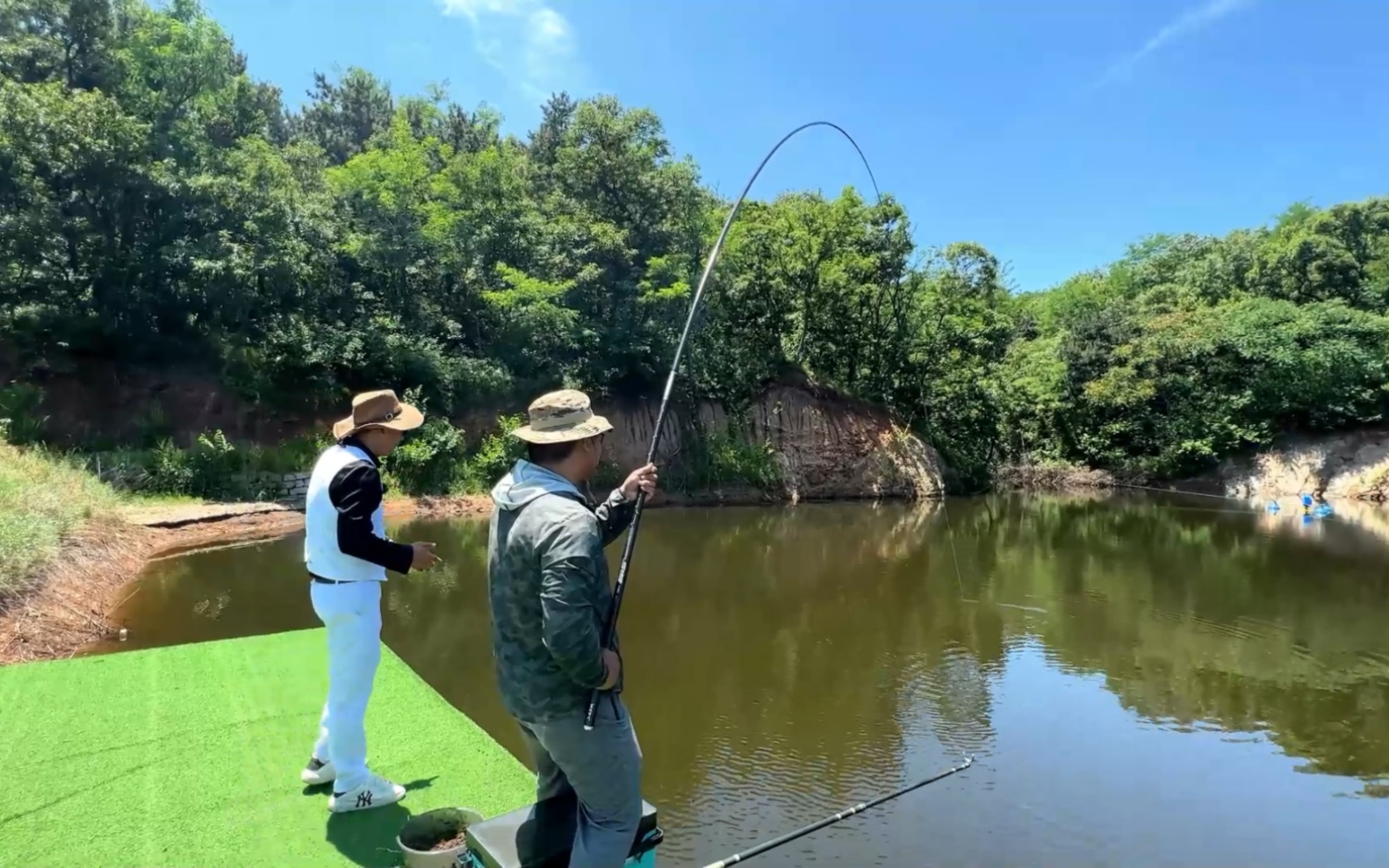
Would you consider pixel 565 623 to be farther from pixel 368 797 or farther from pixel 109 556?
pixel 109 556

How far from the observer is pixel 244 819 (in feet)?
9.77

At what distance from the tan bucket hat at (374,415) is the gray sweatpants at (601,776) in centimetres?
132

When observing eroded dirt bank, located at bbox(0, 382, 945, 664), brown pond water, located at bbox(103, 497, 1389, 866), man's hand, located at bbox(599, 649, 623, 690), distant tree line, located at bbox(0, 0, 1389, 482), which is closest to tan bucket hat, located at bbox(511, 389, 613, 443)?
man's hand, located at bbox(599, 649, 623, 690)

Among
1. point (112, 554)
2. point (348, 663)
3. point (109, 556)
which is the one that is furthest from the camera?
point (112, 554)

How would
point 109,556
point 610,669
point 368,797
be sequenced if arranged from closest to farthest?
point 610,669 < point 368,797 < point 109,556

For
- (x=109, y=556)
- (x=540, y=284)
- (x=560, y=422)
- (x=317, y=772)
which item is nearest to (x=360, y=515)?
(x=560, y=422)

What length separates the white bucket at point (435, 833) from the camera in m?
2.55

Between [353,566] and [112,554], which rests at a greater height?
[353,566]

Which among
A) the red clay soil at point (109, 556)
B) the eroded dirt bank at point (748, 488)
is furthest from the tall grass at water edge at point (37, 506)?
the eroded dirt bank at point (748, 488)

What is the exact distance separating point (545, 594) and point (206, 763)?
240 cm

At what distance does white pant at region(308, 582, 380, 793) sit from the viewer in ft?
9.50

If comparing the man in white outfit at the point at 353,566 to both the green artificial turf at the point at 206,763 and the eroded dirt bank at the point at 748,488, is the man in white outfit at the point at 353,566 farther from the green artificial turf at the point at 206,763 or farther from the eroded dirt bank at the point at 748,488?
the eroded dirt bank at the point at 748,488

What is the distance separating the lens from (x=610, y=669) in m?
2.03

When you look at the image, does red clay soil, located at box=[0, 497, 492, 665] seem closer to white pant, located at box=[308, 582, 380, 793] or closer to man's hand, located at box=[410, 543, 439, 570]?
white pant, located at box=[308, 582, 380, 793]
